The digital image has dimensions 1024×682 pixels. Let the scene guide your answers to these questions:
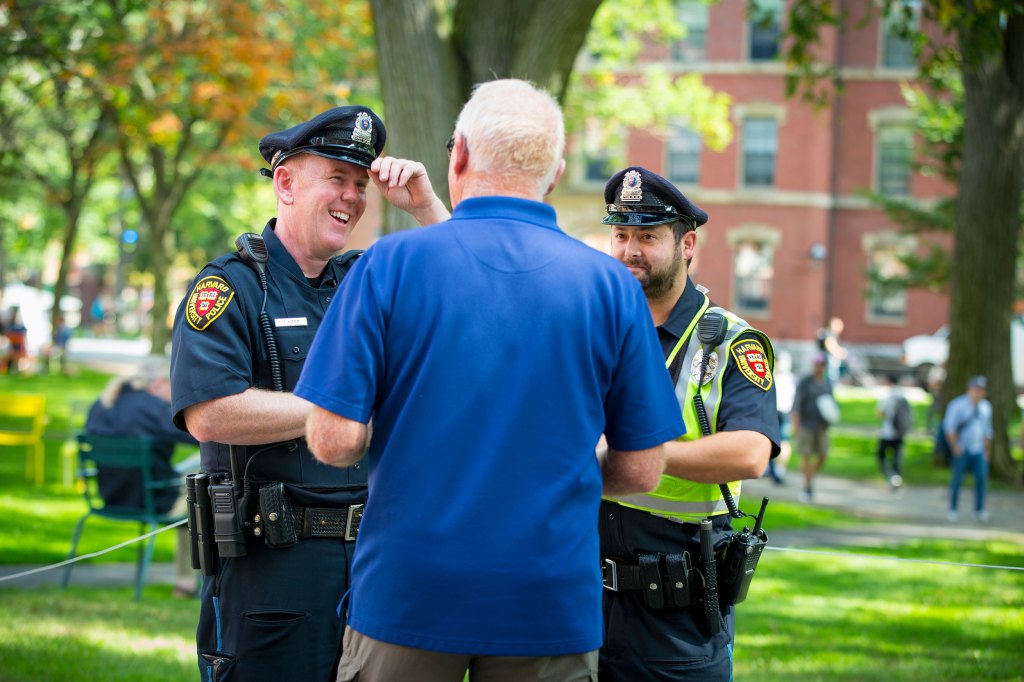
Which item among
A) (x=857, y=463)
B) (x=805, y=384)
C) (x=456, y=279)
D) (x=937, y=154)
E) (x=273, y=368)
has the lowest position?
(x=857, y=463)

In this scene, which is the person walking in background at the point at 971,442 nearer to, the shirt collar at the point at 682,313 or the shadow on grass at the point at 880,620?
the shadow on grass at the point at 880,620

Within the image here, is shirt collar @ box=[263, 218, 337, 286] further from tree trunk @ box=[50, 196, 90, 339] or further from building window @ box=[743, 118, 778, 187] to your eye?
building window @ box=[743, 118, 778, 187]

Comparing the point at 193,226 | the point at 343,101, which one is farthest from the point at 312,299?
the point at 193,226

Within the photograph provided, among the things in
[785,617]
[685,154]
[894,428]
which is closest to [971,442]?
[894,428]

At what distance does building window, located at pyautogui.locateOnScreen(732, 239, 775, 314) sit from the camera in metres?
38.8

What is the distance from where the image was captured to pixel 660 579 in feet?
11.5

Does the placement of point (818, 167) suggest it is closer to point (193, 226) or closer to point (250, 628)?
point (193, 226)

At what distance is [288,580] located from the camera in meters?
3.43

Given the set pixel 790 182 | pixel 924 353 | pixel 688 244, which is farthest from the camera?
pixel 790 182

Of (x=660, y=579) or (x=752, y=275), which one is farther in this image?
(x=752, y=275)

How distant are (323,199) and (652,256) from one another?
1.06 metres

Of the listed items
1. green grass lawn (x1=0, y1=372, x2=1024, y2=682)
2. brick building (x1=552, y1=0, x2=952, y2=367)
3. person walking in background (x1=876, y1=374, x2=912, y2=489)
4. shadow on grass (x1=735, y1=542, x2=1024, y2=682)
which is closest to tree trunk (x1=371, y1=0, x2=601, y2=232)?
green grass lawn (x1=0, y1=372, x2=1024, y2=682)

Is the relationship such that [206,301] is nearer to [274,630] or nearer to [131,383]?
[274,630]

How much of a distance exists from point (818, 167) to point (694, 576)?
120ft
